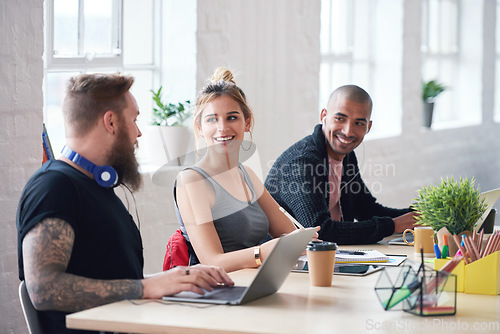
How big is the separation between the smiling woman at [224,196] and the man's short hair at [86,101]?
1.65 ft

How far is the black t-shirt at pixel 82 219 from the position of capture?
70.6 inches

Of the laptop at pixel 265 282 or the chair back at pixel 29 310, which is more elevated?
the laptop at pixel 265 282

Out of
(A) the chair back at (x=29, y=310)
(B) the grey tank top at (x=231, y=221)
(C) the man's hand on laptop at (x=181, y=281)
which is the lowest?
(A) the chair back at (x=29, y=310)

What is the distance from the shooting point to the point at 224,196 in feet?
8.14

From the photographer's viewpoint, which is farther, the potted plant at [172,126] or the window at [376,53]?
the window at [376,53]

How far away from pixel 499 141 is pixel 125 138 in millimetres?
7065

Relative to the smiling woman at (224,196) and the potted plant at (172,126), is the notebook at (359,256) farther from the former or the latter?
the potted plant at (172,126)

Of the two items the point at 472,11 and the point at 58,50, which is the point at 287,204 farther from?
the point at 472,11

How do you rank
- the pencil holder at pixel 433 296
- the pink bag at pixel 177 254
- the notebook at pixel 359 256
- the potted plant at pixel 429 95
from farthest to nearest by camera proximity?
1. the potted plant at pixel 429 95
2. the pink bag at pixel 177 254
3. the notebook at pixel 359 256
4. the pencil holder at pixel 433 296

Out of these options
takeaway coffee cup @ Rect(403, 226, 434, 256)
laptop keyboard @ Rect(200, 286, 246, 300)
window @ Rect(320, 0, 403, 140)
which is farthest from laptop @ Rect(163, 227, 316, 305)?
window @ Rect(320, 0, 403, 140)

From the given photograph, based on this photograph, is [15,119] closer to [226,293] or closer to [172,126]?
[172,126]

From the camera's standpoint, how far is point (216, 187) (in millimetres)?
2475

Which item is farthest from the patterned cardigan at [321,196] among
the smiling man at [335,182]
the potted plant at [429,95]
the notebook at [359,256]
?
the potted plant at [429,95]

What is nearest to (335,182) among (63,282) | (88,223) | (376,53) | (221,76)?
(221,76)
